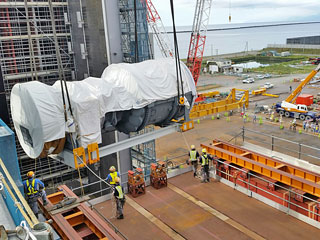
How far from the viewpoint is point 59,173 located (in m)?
19.5

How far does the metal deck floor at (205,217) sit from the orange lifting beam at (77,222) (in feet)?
3.99

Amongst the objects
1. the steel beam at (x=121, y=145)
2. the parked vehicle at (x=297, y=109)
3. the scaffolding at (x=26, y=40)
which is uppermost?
the scaffolding at (x=26, y=40)

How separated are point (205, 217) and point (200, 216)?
162mm

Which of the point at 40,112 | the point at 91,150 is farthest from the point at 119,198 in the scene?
the point at 40,112

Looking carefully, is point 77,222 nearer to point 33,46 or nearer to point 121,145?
point 121,145

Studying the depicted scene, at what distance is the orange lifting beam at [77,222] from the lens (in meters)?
8.50

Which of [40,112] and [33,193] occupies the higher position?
[40,112]

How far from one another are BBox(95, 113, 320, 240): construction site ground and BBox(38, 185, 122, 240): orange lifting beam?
121cm

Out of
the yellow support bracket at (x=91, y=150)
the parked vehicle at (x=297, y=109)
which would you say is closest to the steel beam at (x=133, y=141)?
the yellow support bracket at (x=91, y=150)

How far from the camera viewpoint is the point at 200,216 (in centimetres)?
1050

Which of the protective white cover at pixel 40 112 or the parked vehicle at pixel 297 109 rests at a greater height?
the protective white cover at pixel 40 112

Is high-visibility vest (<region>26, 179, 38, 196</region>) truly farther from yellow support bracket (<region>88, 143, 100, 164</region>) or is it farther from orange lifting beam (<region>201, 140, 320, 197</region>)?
orange lifting beam (<region>201, 140, 320, 197</region>)

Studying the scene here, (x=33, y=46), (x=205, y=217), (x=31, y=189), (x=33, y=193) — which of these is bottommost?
(x=205, y=217)

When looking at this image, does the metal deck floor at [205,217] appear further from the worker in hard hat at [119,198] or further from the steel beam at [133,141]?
the steel beam at [133,141]
